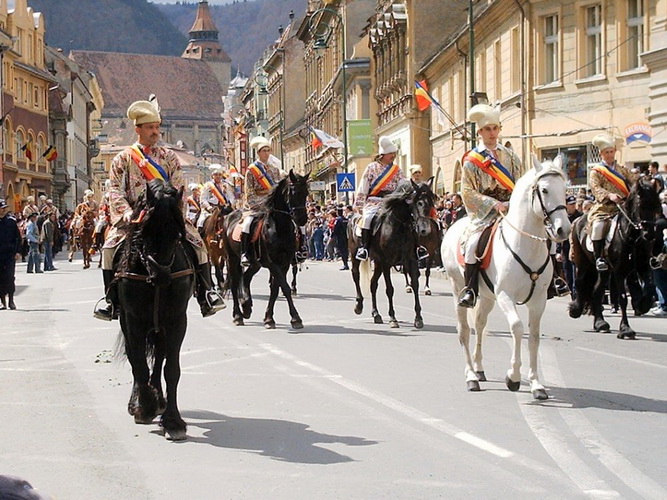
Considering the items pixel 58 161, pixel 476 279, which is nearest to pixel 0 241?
pixel 476 279

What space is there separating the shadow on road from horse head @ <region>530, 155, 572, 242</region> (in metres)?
2.46

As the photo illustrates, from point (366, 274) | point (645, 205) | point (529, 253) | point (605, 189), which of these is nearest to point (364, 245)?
point (366, 274)

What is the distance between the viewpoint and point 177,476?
7.02 meters

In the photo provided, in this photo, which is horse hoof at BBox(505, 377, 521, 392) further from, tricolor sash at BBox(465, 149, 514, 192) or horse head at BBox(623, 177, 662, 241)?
horse head at BBox(623, 177, 662, 241)

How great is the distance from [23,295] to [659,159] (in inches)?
590

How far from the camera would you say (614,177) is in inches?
608

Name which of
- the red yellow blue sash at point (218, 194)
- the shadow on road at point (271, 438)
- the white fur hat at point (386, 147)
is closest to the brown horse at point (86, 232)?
the red yellow blue sash at point (218, 194)

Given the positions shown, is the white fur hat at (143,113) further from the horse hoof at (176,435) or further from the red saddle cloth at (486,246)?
the red saddle cloth at (486,246)

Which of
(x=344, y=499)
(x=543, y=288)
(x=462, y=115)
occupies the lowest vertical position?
(x=344, y=499)

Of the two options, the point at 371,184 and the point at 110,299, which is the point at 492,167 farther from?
the point at 371,184

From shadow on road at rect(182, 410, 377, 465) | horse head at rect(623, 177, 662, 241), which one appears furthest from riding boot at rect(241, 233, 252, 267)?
shadow on road at rect(182, 410, 377, 465)

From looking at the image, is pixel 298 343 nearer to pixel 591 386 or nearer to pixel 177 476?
pixel 591 386

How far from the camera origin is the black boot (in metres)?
8.84

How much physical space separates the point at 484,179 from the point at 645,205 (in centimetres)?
Result: 534
